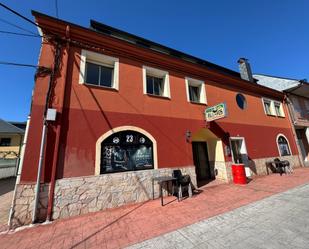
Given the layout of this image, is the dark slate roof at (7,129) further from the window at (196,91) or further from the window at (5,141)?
the window at (196,91)

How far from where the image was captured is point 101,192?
→ 226 inches

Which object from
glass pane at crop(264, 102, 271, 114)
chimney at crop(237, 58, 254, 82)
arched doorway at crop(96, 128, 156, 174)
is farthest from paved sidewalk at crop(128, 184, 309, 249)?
chimney at crop(237, 58, 254, 82)

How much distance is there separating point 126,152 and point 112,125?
1.25 metres

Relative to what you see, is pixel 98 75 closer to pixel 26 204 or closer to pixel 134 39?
pixel 134 39

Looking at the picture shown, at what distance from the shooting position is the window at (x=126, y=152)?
619cm

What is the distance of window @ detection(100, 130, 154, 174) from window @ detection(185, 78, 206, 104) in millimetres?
4345

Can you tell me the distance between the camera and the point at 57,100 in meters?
5.85

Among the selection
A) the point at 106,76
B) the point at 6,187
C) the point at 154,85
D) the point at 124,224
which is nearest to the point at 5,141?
the point at 6,187

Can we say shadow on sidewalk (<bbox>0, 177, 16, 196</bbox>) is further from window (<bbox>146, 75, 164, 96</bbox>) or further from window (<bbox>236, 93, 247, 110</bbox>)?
window (<bbox>236, 93, 247, 110</bbox>)

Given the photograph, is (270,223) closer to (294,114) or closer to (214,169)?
(214,169)

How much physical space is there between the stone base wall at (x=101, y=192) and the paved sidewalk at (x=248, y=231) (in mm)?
2710

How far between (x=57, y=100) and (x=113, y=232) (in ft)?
15.6

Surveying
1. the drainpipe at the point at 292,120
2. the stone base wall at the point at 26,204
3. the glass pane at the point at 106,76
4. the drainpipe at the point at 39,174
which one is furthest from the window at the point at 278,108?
the stone base wall at the point at 26,204

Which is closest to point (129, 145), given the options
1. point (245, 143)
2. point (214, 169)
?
point (214, 169)
